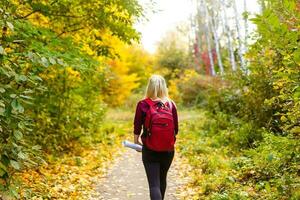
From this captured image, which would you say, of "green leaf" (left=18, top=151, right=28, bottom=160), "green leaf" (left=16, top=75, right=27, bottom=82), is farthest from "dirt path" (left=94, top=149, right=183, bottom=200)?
"green leaf" (left=16, top=75, right=27, bottom=82)

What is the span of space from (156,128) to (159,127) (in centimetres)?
4

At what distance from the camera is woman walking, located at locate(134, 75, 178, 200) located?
4.93m

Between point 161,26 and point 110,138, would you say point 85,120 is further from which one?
point 161,26

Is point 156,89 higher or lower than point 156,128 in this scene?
higher

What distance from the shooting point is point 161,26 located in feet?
185

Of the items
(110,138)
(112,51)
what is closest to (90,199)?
(112,51)

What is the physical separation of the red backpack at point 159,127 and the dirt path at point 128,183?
2579 millimetres

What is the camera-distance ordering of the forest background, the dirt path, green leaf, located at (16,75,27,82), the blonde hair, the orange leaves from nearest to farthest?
green leaf, located at (16,75,27,82), the forest background, the blonde hair, the orange leaves, the dirt path

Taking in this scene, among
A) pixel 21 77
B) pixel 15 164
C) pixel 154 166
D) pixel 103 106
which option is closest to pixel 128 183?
pixel 154 166

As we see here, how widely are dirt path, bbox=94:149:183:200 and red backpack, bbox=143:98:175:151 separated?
258 cm

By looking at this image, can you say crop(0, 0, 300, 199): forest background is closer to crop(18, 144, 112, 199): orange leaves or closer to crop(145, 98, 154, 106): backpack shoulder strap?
crop(18, 144, 112, 199): orange leaves

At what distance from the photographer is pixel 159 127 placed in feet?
16.2

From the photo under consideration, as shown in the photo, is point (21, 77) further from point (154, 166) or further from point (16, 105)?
point (154, 166)

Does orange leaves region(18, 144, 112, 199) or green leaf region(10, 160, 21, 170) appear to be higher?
green leaf region(10, 160, 21, 170)
